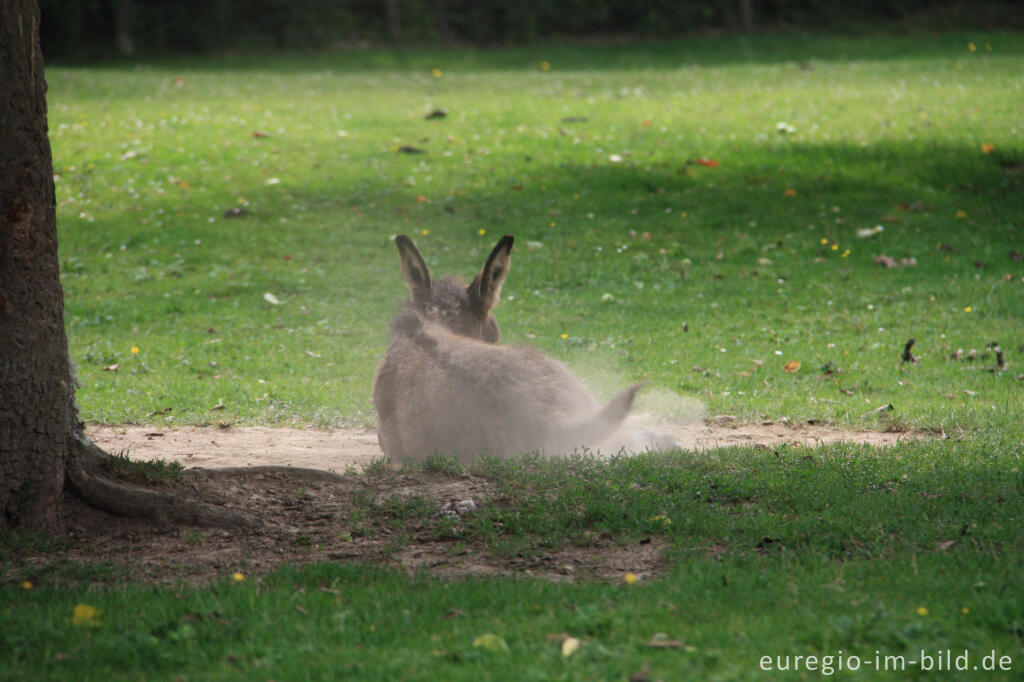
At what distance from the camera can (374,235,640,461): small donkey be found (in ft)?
21.4

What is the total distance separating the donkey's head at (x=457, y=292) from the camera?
782 cm

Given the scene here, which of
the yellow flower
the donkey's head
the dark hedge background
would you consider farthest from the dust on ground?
the dark hedge background

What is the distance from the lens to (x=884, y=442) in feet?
24.5

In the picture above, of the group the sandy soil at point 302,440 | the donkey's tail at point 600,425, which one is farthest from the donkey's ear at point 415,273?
the donkey's tail at point 600,425

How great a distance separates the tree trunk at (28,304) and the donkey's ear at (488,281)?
3423mm

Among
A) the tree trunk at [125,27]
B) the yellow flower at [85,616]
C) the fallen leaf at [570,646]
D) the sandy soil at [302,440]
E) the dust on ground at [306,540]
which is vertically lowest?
the sandy soil at [302,440]

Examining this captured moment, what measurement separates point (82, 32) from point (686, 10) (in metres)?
22.0

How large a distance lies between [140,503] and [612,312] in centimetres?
750

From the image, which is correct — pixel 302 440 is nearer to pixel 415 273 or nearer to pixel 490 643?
pixel 415 273

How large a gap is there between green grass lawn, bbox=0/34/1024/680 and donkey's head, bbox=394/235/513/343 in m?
1.58

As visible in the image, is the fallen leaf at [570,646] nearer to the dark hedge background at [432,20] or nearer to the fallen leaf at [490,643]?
the fallen leaf at [490,643]

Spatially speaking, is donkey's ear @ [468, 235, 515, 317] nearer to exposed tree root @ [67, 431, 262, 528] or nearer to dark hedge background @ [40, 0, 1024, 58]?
exposed tree root @ [67, 431, 262, 528]

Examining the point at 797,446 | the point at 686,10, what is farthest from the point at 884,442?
the point at 686,10

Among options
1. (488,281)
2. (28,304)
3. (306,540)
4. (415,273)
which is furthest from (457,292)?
(28,304)
